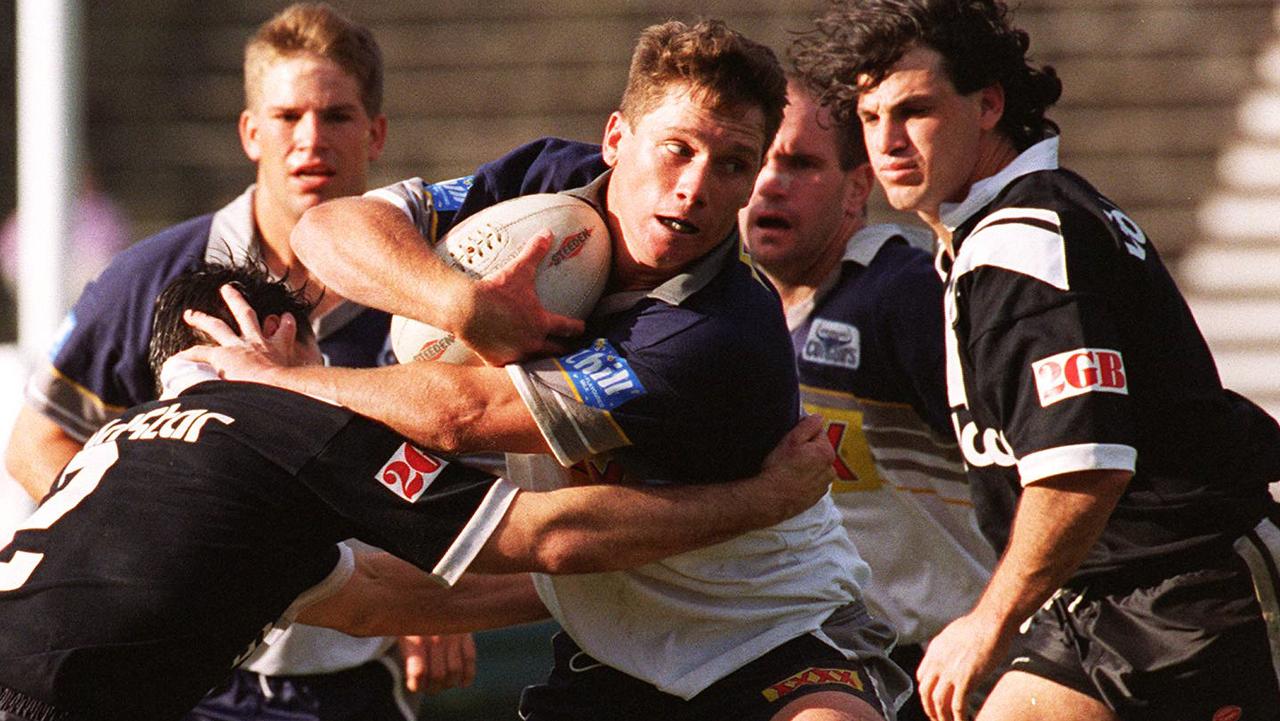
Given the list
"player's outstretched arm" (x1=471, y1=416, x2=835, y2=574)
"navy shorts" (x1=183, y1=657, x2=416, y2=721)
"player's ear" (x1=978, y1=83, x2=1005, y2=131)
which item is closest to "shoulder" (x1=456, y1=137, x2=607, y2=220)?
"player's outstretched arm" (x1=471, y1=416, x2=835, y2=574)

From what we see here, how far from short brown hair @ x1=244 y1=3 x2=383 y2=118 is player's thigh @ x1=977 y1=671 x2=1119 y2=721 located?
2639 mm

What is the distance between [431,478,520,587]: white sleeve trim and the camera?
3.50m

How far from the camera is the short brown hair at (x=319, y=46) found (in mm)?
5406

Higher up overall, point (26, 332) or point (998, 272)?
point (998, 272)

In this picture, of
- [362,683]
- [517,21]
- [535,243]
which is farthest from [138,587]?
[517,21]

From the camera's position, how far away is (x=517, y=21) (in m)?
11.5

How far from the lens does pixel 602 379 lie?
3.62m

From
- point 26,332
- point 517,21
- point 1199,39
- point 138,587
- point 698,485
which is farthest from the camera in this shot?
point 517,21

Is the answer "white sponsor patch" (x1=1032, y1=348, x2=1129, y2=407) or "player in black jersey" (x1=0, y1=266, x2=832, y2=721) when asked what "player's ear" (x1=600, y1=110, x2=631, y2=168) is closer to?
"player in black jersey" (x1=0, y1=266, x2=832, y2=721)

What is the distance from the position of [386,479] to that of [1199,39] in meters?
8.58

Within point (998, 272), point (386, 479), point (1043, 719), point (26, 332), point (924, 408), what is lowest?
point (26, 332)

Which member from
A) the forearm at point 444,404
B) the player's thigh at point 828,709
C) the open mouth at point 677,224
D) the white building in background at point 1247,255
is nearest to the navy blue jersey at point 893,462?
the player's thigh at point 828,709

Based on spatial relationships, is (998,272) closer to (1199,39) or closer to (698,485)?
(698,485)

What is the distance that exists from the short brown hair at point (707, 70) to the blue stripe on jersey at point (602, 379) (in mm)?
587
